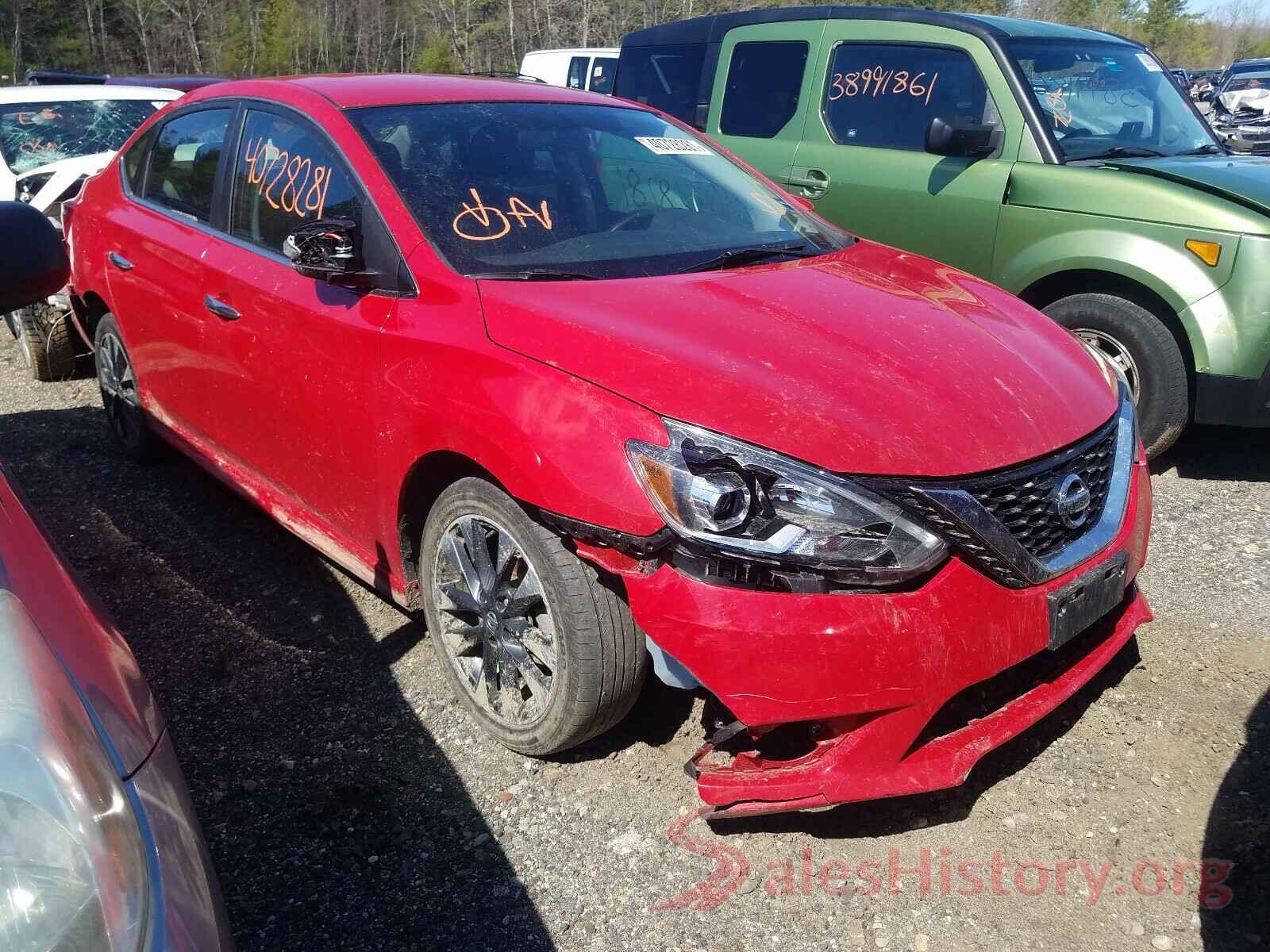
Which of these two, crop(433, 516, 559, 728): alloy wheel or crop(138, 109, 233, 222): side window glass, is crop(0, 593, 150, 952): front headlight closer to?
crop(433, 516, 559, 728): alloy wheel

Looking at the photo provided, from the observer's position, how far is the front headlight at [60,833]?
119cm

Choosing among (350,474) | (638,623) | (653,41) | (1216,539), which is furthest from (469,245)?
(653,41)

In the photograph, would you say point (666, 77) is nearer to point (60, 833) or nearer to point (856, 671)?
point (856, 671)

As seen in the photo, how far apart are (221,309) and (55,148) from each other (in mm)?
4824

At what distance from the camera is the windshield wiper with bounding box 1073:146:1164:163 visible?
516cm

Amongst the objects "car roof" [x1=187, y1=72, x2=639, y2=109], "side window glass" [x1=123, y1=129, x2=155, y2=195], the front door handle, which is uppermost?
"car roof" [x1=187, y1=72, x2=639, y2=109]

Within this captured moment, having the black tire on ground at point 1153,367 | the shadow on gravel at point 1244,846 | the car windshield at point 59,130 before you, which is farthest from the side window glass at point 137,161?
the shadow on gravel at point 1244,846

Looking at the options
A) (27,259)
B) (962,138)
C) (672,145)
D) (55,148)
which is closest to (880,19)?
(962,138)

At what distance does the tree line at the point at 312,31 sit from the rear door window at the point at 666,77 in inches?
1261

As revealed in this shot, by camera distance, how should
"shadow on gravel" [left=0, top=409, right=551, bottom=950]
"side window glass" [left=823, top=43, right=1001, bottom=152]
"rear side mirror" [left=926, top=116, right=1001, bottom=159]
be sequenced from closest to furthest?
"shadow on gravel" [left=0, top=409, right=551, bottom=950] → "rear side mirror" [left=926, top=116, right=1001, bottom=159] → "side window glass" [left=823, top=43, right=1001, bottom=152]

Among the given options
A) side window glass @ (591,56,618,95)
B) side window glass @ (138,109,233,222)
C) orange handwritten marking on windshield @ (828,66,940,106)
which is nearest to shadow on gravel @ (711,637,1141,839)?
side window glass @ (138,109,233,222)

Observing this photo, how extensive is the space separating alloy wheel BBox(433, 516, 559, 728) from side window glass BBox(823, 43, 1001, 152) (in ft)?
12.2

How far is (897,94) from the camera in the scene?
18.3ft

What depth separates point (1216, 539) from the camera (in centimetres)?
420
